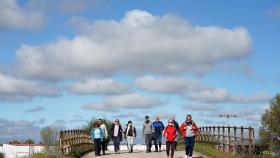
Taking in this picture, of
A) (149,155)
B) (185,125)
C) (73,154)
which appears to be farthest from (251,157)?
(73,154)

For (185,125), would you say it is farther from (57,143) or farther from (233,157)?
(57,143)

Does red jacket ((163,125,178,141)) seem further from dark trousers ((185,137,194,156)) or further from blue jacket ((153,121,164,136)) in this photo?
blue jacket ((153,121,164,136))

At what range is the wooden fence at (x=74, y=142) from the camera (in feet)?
97.6

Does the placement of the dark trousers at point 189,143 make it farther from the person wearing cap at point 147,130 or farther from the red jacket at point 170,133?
the person wearing cap at point 147,130

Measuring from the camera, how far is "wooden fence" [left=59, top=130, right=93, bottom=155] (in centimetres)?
2976

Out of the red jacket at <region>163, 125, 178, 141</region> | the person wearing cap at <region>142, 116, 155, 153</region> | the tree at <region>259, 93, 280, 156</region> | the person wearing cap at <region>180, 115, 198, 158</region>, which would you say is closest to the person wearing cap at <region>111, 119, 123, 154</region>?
the person wearing cap at <region>142, 116, 155, 153</region>

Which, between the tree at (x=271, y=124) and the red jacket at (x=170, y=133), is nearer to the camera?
the red jacket at (x=170, y=133)

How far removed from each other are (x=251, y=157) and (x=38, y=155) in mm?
9791

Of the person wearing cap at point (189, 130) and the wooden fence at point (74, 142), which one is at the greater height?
the person wearing cap at point (189, 130)

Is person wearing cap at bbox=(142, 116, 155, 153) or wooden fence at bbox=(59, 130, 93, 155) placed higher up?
person wearing cap at bbox=(142, 116, 155, 153)

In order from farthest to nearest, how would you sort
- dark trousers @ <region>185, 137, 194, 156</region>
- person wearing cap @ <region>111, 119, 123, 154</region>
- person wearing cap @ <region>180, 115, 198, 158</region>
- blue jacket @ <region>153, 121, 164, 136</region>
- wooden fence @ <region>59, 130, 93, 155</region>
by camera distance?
person wearing cap @ <region>111, 119, 123, 154</region> < blue jacket @ <region>153, 121, 164, 136</region> < wooden fence @ <region>59, 130, 93, 155</region> < dark trousers @ <region>185, 137, 194, 156</region> < person wearing cap @ <region>180, 115, 198, 158</region>

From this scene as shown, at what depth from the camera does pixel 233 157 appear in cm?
2452

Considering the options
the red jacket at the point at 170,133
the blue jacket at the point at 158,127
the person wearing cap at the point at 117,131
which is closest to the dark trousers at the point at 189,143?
the red jacket at the point at 170,133

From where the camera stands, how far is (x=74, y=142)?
3294cm
